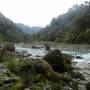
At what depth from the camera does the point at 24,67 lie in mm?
16547

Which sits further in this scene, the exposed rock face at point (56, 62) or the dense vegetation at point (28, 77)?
the exposed rock face at point (56, 62)

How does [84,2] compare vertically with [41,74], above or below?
above

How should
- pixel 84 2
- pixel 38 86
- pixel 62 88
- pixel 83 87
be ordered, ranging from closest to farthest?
1. pixel 38 86
2. pixel 62 88
3. pixel 83 87
4. pixel 84 2

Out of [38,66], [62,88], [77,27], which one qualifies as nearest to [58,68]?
[38,66]

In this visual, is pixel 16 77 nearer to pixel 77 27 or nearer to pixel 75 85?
pixel 75 85

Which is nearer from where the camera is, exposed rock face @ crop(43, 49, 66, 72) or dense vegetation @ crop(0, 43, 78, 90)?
dense vegetation @ crop(0, 43, 78, 90)

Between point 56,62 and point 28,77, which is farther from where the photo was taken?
point 56,62

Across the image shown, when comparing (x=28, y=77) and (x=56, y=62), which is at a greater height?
(x=56, y=62)

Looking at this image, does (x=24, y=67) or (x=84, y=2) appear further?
(x=84, y=2)

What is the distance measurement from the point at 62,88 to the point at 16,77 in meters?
2.64

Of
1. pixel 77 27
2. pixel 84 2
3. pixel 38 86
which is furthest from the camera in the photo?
pixel 84 2

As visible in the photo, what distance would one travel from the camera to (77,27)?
13362cm

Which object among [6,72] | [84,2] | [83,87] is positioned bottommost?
[83,87]

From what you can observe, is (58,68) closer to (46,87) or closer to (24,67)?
(24,67)
